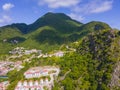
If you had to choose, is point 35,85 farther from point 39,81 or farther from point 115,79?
point 115,79

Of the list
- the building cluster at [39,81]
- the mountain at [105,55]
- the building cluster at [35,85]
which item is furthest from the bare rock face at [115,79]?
the building cluster at [35,85]

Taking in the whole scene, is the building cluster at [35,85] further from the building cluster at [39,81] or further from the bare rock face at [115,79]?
the bare rock face at [115,79]

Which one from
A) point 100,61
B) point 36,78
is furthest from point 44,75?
point 100,61

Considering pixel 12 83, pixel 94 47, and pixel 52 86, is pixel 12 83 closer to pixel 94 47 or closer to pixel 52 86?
pixel 52 86

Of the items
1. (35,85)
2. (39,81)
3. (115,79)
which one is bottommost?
(35,85)

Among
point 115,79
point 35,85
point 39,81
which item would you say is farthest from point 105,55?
point 35,85

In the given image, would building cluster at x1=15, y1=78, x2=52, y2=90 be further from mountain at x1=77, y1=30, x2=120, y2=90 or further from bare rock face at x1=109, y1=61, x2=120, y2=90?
bare rock face at x1=109, y1=61, x2=120, y2=90

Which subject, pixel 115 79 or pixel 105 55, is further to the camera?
pixel 105 55

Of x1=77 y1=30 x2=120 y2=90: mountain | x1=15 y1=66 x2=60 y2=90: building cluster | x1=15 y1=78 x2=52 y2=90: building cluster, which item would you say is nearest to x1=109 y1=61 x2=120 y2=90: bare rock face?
x1=77 y1=30 x2=120 y2=90: mountain

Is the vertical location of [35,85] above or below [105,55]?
below

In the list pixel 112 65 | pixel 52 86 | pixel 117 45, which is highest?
pixel 117 45

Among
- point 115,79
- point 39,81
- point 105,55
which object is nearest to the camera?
point 115,79
